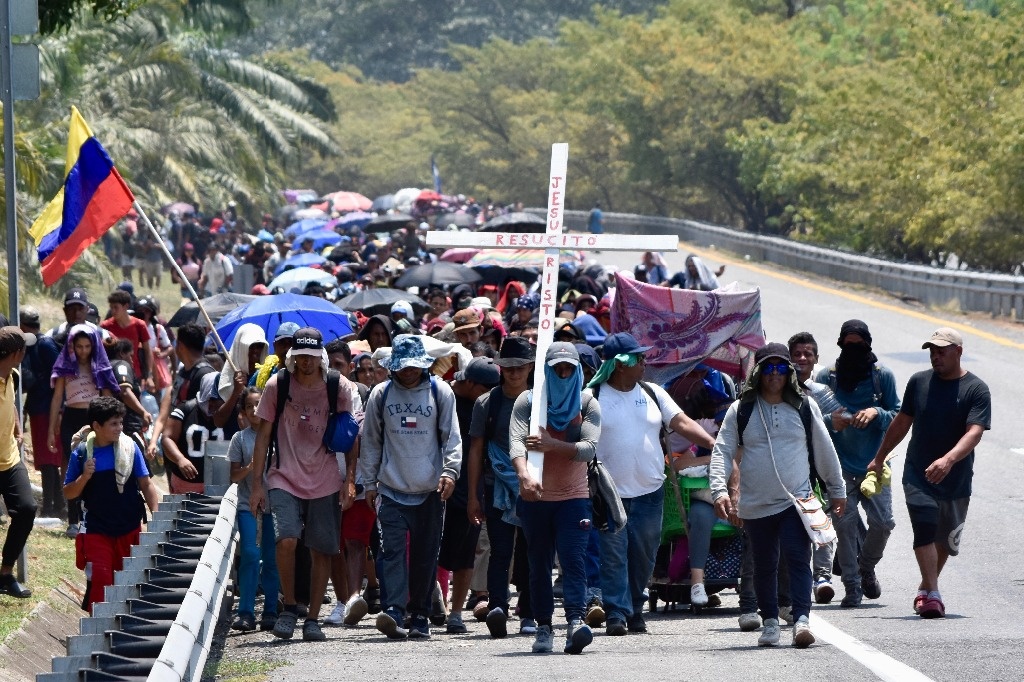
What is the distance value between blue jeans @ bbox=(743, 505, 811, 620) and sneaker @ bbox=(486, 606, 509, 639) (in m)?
1.47

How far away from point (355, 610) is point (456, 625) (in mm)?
616

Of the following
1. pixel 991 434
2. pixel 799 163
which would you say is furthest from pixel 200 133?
pixel 991 434

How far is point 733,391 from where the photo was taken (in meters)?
11.9

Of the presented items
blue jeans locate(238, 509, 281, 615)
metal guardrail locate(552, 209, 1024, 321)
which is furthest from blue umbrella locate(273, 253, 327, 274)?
blue jeans locate(238, 509, 281, 615)

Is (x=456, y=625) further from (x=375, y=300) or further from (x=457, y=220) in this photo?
(x=457, y=220)

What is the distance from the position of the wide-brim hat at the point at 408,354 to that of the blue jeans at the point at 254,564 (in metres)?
1.38

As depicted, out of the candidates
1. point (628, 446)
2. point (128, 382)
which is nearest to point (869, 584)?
point (628, 446)

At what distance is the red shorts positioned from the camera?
1101cm

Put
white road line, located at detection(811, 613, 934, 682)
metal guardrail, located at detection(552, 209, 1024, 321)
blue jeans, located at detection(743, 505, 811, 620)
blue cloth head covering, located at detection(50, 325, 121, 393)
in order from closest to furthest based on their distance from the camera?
white road line, located at detection(811, 613, 934, 682) < blue jeans, located at detection(743, 505, 811, 620) < blue cloth head covering, located at detection(50, 325, 121, 393) < metal guardrail, located at detection(552, 209, 1024, 321)

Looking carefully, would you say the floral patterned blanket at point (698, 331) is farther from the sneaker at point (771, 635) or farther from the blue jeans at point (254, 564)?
the sneaker at point (771, 635)

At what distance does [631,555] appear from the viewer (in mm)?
10391

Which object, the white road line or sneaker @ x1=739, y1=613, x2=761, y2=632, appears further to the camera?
sneaker @ x1=739, y1=613, x2=761, y2=632

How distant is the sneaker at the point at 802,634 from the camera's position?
912cm

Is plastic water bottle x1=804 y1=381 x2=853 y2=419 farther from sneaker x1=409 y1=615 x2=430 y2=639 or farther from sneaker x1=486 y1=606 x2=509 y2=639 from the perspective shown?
sneaker x1=409 y1=615 x2=430 y2=639
